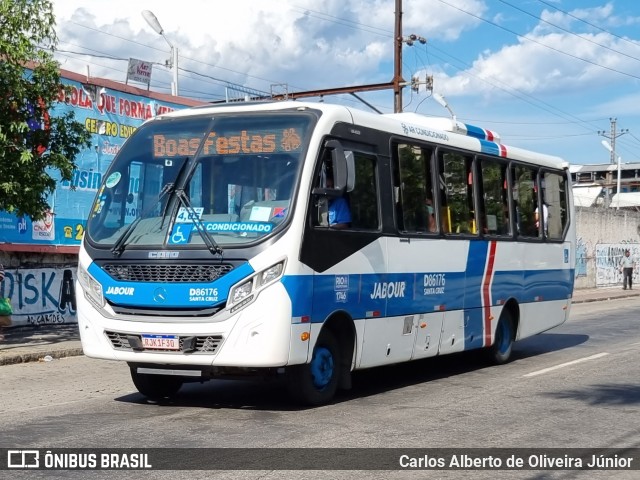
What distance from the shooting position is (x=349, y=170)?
960 cm

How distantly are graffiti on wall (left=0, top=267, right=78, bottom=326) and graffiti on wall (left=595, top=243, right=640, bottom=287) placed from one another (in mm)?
29281

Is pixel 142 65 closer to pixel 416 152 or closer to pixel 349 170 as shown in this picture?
pixel 416 152

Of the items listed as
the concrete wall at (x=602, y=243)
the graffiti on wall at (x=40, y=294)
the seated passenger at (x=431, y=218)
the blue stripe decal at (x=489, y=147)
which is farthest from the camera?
the concrete wall at (x=602, y=243)

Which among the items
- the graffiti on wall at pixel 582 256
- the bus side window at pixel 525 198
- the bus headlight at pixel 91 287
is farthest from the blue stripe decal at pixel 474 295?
the graffiti on wall at pixel 582 256

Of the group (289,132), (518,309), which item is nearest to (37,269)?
(518,309)

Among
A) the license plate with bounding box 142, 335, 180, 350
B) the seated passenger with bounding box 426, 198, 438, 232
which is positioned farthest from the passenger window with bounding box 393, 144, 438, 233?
the license plate with bounding box 142, 335, 180, 350

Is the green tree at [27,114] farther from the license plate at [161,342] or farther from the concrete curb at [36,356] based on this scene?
the license plate at [161,342]

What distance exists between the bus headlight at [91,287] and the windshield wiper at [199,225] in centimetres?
117

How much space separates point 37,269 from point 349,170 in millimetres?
10736

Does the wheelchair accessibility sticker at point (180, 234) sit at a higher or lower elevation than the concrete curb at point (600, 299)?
higher

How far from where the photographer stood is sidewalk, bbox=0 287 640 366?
14.5m

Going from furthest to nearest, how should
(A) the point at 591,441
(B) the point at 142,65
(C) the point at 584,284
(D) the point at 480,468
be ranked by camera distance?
(C) the point at 584,284 → (B) the point at 142,65 → (A) the point at 591,441 → (D) the point at 480,468

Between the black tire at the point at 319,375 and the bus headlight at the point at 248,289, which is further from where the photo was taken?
the black tire at the point at 319,375

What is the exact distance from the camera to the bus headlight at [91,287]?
30.7ft
